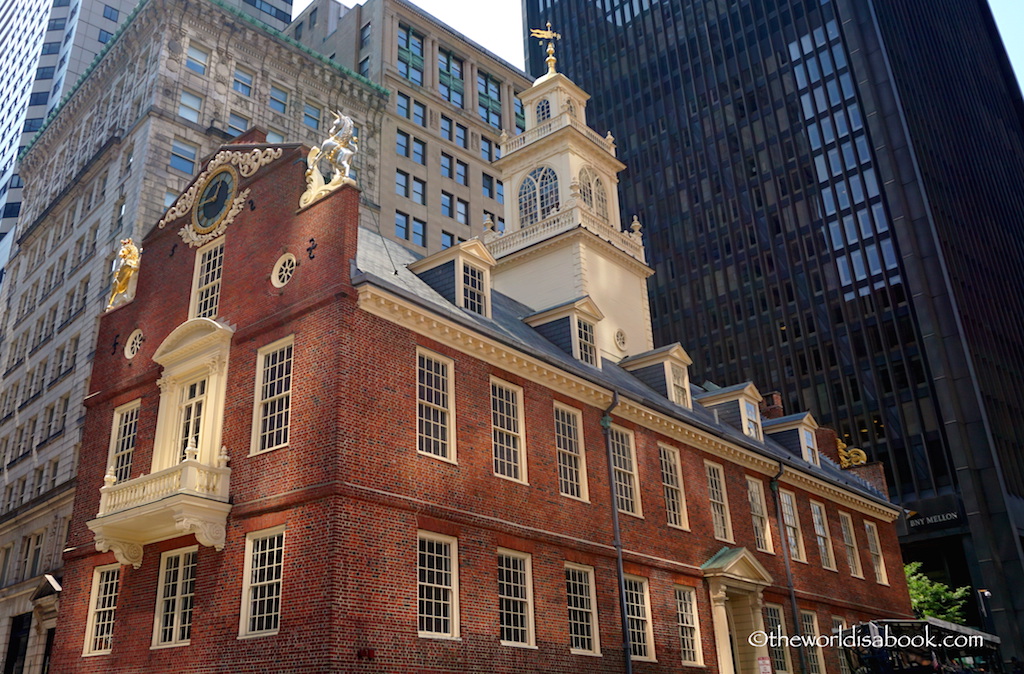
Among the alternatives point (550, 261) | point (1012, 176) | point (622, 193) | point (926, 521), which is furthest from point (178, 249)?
point (1012, 176)

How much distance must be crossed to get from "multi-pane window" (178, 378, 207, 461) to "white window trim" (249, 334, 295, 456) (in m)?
2.03

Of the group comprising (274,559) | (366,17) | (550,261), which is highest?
(366,17)

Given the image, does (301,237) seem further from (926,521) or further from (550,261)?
(926,521)

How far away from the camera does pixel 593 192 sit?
41781 millimetres

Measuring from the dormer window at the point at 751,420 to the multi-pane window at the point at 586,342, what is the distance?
949cm

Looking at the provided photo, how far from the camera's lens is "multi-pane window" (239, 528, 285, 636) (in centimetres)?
1902

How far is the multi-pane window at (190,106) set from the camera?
45656mm

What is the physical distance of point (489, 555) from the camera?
21625 mm

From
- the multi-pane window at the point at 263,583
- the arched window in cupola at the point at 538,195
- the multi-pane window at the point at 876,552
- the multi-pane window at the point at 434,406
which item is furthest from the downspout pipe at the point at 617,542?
the multi-pane window at the point at 876,552

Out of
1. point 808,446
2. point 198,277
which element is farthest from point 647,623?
point 808,446

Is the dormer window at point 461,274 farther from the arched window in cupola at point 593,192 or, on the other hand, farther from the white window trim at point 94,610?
the arched window in cupola at point 593,192

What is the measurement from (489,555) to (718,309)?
7108 cm

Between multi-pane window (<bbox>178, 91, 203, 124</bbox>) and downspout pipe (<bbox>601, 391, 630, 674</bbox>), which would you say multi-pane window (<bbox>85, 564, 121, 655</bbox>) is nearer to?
downspout pipe (<bbox>601, 391, 630, 674</bbox>)

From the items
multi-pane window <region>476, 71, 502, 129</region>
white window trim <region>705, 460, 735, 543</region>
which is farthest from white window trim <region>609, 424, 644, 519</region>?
multi-pane window <region>476, 71, 502, 129</region>
